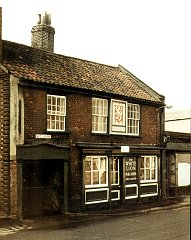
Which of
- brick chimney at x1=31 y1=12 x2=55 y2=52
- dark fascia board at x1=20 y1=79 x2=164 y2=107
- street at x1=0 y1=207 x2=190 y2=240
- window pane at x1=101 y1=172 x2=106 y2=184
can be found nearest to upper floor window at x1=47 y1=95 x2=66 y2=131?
dark fascia board at x1=20 y1=79 x2=164 y2=107

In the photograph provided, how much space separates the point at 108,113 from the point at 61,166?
3840 millimetres

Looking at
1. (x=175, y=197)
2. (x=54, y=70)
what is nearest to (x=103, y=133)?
(x=54, y=70)

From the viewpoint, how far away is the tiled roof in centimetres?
1583

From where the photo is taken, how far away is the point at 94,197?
1741cm

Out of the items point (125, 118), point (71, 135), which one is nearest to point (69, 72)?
point (71, 135)

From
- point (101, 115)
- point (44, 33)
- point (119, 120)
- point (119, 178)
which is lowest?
point (119, 178)

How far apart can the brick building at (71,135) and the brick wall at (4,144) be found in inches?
1.5

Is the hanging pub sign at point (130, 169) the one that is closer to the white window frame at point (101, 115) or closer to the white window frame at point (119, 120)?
the white window frame at point (119, 120)

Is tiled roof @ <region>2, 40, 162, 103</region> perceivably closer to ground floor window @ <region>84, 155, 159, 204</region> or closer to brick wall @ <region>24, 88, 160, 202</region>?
brick wall @ <region>24, 88, 160, 202</region>

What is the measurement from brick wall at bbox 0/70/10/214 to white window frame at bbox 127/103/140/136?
268 inches

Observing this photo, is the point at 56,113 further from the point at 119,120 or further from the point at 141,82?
the point at 141,82

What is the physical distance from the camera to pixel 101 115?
59.6ft

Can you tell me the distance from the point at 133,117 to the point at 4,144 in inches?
291

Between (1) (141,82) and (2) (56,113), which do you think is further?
(1) (141,82)
